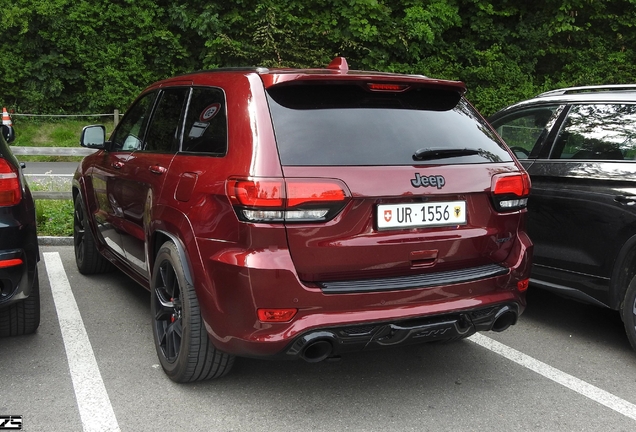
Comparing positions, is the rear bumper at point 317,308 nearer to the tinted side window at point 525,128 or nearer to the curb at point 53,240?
the tinted side window at point 525,128

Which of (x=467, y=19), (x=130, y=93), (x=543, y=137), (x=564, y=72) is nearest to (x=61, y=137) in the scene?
(x=130, y=93)

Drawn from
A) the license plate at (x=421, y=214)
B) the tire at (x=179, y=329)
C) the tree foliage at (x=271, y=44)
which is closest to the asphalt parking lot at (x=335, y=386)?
the tire at (x=179, y=329)

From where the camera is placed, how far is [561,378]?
13.2ft

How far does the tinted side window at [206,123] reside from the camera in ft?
11.6

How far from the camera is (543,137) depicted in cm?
509

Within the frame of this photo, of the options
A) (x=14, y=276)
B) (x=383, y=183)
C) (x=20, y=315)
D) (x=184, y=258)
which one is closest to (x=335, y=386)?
(x=184, y=258)

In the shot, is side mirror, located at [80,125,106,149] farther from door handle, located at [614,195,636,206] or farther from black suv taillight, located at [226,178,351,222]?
door handle, located at [614,195,636,206]

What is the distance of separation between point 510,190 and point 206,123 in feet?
5.31

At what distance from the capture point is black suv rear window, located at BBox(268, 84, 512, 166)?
3244 millimetres

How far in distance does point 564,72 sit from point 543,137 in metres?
17.8

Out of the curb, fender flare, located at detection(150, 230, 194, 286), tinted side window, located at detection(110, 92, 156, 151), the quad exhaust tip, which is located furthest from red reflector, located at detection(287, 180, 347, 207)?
the curb

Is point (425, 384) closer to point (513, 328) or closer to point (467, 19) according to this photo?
point (513, 328)

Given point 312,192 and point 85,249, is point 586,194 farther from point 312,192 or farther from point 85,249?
point 85,249

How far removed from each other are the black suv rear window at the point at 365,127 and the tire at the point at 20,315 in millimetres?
2151
